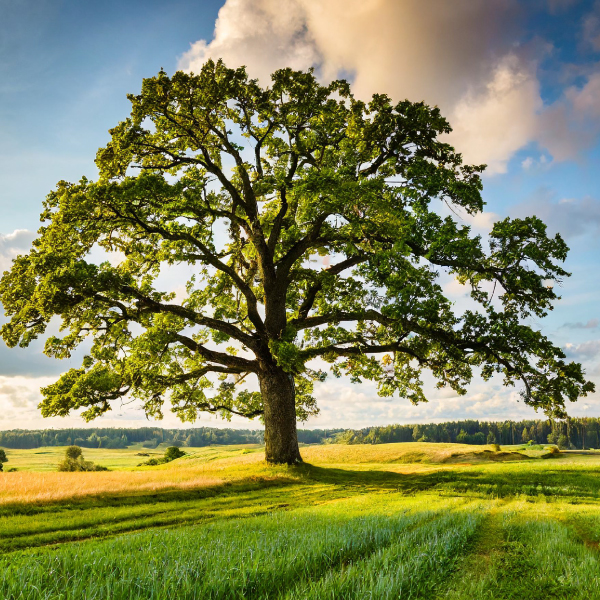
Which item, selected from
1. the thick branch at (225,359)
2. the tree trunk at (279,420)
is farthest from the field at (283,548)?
the thick branch at (225,359)

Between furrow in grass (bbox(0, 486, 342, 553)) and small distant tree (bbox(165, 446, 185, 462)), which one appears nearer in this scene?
furrow in grass (bbox(0, 486, 342, 553))

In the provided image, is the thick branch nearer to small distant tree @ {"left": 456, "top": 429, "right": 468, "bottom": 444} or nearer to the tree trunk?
the tree trunk

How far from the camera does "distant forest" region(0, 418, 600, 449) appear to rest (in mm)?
122938

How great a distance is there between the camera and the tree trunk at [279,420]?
A: 21891mm

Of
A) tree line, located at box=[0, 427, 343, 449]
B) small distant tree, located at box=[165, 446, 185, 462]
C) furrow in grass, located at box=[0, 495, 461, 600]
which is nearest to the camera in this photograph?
furrow in grass, located at box=[0, 495, 461, 600]

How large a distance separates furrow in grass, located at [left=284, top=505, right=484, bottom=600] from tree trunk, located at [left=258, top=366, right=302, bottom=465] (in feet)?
52.0

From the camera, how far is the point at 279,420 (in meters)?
22.0

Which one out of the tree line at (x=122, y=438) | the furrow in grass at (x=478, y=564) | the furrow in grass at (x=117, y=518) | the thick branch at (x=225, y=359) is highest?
the thick branch at (x=225, y=359)

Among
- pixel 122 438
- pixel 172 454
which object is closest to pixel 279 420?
pixel 172 454

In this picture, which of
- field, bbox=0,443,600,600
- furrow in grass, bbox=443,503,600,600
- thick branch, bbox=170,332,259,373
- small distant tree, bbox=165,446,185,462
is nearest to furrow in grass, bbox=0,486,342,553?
field, bbox=0,443,600,600

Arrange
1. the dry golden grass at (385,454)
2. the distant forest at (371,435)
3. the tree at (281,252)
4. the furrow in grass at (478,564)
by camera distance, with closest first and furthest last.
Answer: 1. the furrow in grass at (478,564)
2. the tree at (281,252)
3. the dry golden grass at (385,454)
4. the distant forest at (371,435)

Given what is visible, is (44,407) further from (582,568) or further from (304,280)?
(582,568)

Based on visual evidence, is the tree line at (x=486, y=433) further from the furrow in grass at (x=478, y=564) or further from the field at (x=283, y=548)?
the furrow in grass at (x=478, y=564)

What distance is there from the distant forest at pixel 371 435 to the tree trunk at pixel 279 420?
65.0 m
